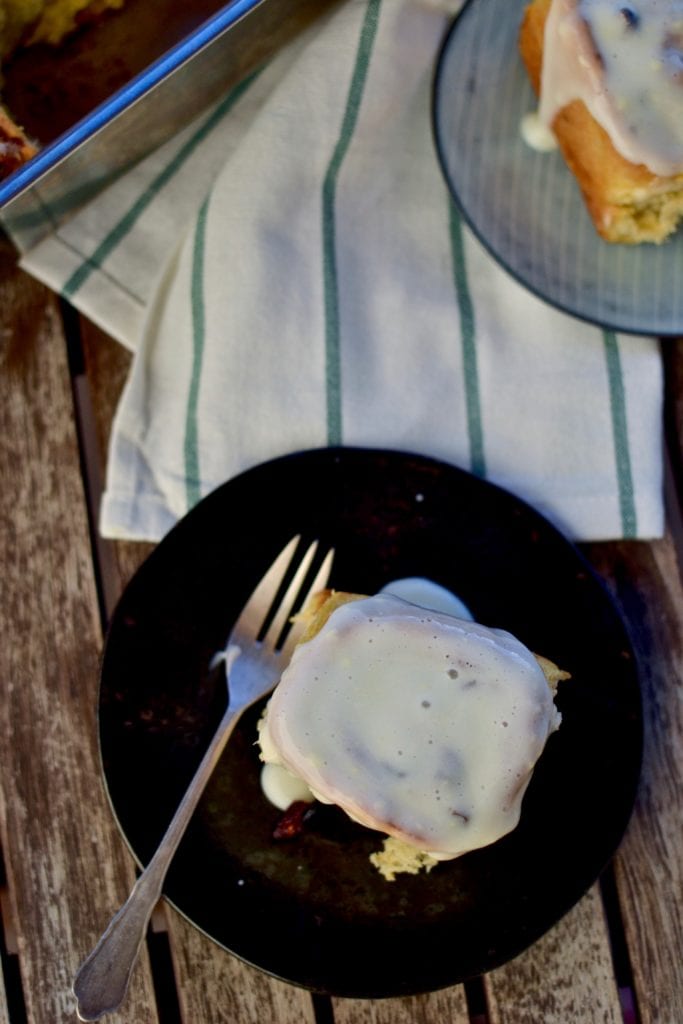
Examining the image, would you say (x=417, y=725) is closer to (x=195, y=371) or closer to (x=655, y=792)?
(x=655, y=792)

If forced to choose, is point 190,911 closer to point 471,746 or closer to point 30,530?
point 471,746

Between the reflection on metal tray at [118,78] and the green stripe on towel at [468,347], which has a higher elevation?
the reflection on metal tray at [118,78]

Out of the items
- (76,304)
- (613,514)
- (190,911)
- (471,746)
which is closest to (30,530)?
(76,304)

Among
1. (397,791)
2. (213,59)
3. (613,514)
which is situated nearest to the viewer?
(397,791)

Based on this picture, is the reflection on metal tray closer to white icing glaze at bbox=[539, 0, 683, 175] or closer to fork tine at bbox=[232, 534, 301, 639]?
white icing glaze at bbox=[539, 0, 683, 175]

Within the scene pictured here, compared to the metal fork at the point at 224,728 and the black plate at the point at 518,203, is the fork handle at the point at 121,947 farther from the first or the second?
the black plate at the point at 518,203

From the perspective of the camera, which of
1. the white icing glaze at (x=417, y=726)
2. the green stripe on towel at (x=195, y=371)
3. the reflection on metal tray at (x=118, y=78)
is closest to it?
the white icing glaze at (x=417, y=726)

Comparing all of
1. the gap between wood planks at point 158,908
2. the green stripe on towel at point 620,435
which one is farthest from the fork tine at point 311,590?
the green stripe on towel at point 620,435
